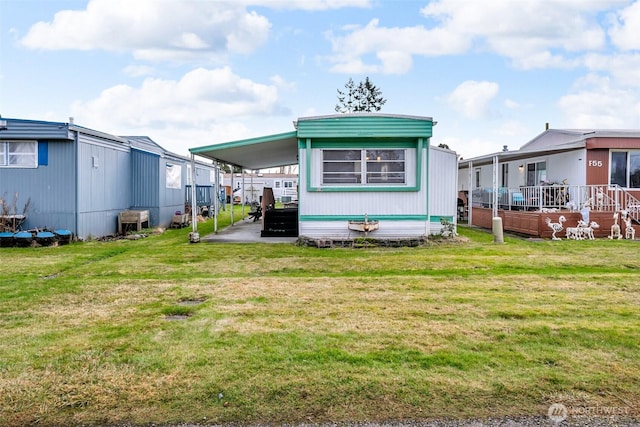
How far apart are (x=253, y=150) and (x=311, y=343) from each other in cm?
1005

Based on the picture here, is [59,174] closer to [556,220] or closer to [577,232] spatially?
[556,220]

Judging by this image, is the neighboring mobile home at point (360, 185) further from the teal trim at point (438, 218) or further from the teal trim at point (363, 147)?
the teal trim at point (438, 218)

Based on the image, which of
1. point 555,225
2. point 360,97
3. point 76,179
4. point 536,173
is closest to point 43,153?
point 76,179

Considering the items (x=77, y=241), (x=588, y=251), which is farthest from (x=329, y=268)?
(x=77, y=241)

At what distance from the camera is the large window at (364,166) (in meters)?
12.4

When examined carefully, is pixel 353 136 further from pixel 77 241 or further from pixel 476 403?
pixel 476 403

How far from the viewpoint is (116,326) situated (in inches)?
198

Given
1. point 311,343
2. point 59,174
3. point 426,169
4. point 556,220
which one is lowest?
point 311,343

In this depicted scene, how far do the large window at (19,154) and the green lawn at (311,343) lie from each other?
506 centimetres

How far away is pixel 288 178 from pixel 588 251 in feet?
122

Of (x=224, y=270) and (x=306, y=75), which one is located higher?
(x=306, y=75)

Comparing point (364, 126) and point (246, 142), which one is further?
point (246, 142)

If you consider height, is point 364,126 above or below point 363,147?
above

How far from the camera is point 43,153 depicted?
41.2 ft
